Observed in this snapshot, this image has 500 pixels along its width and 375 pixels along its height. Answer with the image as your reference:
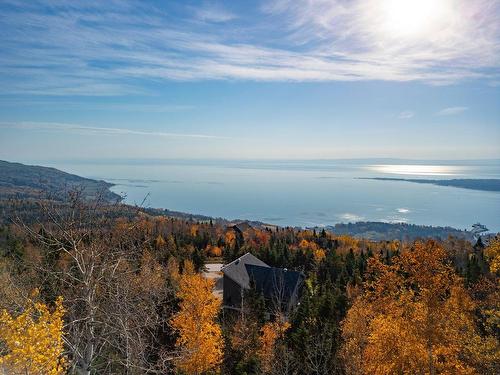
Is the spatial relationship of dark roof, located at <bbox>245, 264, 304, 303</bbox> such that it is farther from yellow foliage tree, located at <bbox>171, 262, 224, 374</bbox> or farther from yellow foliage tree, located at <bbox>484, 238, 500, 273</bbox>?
yellow foliage tree, located at <bbox>484, 238, 500, 273</bbox>

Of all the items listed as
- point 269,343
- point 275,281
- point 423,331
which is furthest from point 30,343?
point 275,281


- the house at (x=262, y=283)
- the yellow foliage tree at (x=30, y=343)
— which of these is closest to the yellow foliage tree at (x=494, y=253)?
the yellow foliage tree at (x=30, y=343)

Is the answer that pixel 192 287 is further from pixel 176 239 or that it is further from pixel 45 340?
pixel 176 239

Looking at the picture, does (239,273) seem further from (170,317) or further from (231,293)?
(170,317)

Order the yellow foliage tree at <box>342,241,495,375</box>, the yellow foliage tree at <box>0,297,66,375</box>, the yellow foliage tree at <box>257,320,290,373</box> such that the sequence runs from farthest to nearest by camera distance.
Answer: the yellow foliage tree at <box>257,320,290,373</box>, the yellow foliage tree at <box>342,241,495,375</box>, the yellow foliage tree at <box>0,297,66,375</box>

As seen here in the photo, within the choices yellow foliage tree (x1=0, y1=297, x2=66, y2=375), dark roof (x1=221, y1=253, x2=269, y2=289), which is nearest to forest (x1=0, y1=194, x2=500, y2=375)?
yellow foliage tree (x1=0, y1=297, x2=66, y2=375)

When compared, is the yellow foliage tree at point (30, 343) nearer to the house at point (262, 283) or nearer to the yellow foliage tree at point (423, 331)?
the yellow foliage tree at point (423, 331)
